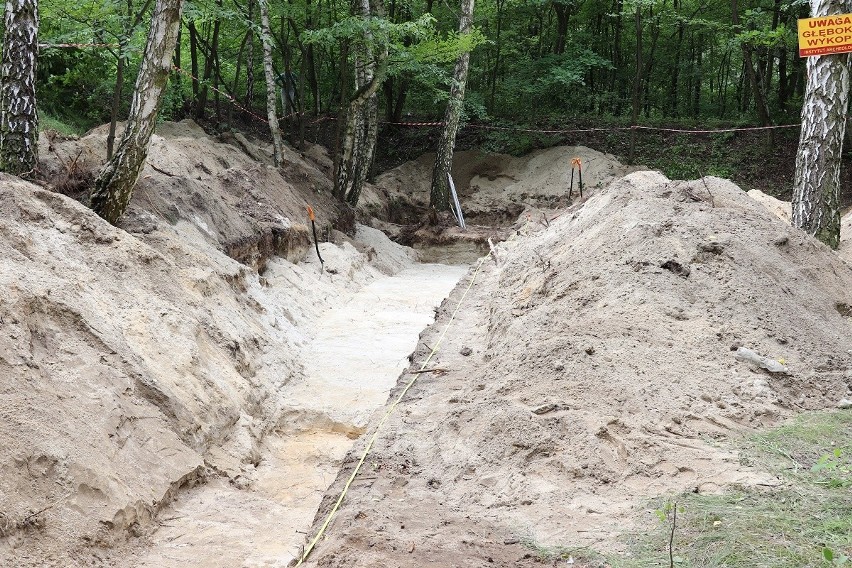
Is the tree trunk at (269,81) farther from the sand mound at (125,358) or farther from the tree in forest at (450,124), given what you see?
the tree in forest at (450,124)

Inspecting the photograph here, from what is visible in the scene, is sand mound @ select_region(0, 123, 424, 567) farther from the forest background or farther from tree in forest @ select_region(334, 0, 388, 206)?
the forest background

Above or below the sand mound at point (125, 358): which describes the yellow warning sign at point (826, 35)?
above

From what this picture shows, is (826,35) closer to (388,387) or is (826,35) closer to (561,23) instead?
(388,387)

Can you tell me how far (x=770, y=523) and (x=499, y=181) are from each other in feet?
63.0

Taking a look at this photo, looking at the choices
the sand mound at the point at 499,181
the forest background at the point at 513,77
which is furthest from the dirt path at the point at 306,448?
the sand mound at the point at 499,181

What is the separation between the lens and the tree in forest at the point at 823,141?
8500mm

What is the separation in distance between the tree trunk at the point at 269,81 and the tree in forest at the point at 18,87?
6.97 metres

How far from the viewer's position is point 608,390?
518cm

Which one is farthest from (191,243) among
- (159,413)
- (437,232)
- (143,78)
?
(437,232)

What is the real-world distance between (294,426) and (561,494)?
377 cm

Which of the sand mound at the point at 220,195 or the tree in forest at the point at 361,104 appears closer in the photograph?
the sand mound at the point at 220,195

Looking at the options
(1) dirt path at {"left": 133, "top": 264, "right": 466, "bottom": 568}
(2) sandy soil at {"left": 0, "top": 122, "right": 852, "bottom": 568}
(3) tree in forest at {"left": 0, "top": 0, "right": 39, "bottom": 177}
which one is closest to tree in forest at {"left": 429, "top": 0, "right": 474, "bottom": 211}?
(1) dirt path at {"left": 133, "top": 264, "right": 466, "bottom": 568}

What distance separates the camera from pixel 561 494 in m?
4.25

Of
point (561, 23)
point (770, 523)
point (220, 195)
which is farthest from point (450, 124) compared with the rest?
point (770, 523)
